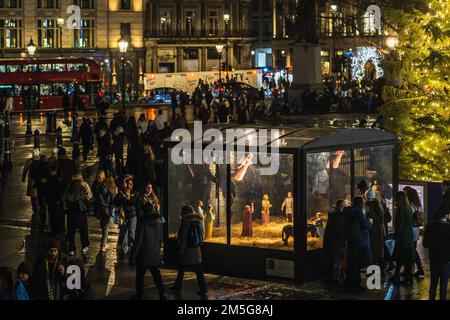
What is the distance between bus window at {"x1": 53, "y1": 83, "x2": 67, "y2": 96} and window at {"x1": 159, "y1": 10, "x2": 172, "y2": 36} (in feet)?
111

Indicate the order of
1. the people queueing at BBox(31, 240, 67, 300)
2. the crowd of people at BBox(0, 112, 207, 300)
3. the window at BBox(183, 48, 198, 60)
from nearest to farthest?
the people queueing at BBox(31, 240, 67, 300), the crowd of people at BBox(0, 112, 207, 300), the window at BBox(183, 48, 198, 60)

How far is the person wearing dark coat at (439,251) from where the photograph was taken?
14.5 m

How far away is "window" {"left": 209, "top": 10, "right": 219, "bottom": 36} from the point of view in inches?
4085

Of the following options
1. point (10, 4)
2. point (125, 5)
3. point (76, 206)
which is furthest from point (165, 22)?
point (76, 206)

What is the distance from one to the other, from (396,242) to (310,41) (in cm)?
3128

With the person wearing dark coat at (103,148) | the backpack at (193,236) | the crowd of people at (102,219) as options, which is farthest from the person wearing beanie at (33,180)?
the backpack at (193,236)

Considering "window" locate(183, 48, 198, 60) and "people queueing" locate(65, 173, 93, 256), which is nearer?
"people queueing" locate(65, 173, 93, 256)

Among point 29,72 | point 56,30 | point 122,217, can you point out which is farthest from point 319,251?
point 56,30

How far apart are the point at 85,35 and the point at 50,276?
82.7m

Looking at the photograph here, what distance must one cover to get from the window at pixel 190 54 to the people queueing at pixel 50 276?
90.5 m

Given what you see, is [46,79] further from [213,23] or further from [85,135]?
[213,23]

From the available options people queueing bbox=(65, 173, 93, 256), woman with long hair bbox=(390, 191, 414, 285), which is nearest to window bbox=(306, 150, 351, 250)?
woman with long hair bbox=(390, 191, 414, 285)

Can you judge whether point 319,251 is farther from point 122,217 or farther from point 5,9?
point 5,9

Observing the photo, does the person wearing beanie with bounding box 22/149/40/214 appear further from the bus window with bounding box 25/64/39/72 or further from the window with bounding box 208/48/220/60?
the window with bounding box 208/48/220/60
